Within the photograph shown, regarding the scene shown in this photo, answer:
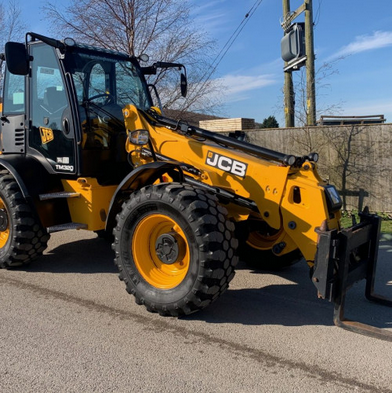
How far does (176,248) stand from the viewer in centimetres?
414

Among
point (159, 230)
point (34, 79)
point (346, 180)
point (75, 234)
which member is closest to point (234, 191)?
point (159, 230)

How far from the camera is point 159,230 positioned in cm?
437

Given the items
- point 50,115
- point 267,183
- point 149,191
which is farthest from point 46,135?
point 267,183

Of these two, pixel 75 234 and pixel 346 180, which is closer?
pixel 75 234

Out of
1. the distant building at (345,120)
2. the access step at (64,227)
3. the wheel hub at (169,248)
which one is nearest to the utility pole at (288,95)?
the distant building at (345,120)

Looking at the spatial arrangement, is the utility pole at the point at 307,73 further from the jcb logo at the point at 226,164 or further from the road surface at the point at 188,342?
the road surface at the point at 188,342

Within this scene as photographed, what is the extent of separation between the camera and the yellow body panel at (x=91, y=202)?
5.16 metres

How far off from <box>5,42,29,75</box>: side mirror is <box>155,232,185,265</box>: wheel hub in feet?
8.05

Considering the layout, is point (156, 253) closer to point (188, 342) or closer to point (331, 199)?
point (188, 342)

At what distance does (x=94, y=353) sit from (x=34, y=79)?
3.53 meters

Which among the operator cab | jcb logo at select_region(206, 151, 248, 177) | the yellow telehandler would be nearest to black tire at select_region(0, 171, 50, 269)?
the yellow telehandler

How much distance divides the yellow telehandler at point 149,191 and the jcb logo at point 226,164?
0.01 metres

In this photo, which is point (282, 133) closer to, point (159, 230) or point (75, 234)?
point (75, 234)

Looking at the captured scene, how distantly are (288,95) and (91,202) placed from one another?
7.36 metres
